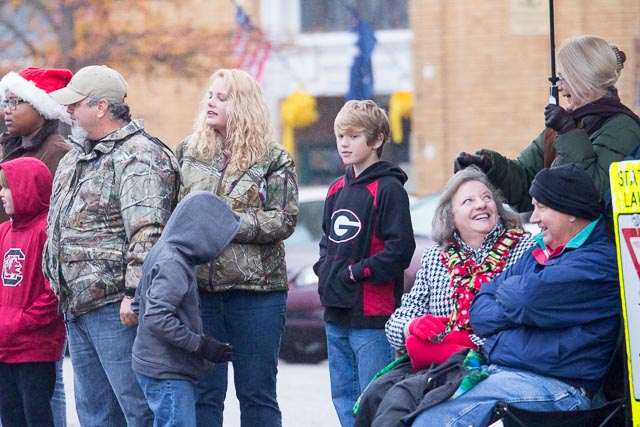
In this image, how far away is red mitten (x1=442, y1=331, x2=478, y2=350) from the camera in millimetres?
4750

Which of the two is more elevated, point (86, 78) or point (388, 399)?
point (86, 78)

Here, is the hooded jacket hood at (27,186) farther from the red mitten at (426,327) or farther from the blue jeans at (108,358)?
the red mitten at (426,327)

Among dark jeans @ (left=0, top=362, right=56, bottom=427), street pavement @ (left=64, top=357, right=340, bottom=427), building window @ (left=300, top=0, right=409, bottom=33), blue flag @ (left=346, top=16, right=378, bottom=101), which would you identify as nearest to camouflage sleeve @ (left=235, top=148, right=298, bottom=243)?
dark jeans @ (left=0, top=362, right=56, bottom=427)

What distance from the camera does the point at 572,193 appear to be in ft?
14.5

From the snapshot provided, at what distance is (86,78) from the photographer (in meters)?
Result: 5.16

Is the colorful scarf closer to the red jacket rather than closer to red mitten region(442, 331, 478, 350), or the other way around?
red mitten region(442, 331, 478, 350)

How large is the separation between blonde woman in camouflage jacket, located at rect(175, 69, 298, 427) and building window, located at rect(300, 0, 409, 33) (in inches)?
632

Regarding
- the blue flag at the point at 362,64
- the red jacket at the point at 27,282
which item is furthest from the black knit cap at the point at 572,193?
the blue flag at the point at 362,64

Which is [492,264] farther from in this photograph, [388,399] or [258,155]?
[258,155]

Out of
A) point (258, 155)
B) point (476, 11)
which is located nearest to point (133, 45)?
point (476, 11)

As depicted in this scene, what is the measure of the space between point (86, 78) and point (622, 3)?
52.6 ft

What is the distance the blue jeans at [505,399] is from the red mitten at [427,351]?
352mm

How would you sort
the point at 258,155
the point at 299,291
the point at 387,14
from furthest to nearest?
1. the point at 387,14
2. the point at 299,291
3. the point at 258,155

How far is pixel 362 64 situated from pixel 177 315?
16.4m
